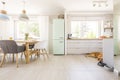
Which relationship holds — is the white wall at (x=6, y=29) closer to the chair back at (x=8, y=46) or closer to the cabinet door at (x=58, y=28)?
the cabinet door at (x=58, y=28)

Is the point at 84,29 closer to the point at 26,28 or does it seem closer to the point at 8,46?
the point at 26,28

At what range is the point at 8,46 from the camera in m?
Result: 4.31

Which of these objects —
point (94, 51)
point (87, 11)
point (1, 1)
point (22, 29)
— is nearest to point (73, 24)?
point (87, 11)

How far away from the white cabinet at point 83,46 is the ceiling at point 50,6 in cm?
156

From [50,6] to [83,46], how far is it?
2516 mm

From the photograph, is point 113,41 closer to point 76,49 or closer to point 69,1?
point 69,1

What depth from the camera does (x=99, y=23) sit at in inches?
288

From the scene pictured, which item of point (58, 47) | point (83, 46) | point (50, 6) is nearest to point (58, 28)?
point (58, 47)

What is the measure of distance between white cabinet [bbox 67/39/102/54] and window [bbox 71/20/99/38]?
32.1 inches

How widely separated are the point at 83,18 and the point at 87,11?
535 millimetres

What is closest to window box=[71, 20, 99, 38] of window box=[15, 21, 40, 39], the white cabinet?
the white cabinet

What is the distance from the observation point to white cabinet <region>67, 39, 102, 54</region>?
669 cm

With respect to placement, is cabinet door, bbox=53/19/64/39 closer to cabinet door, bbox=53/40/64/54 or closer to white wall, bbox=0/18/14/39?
cabinet door, bbox=53/40/64/54

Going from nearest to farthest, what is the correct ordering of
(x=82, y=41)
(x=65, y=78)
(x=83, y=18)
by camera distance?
1. (x=65, y=78)
2. (x=82, y=41)
3. (x=83, y=18)
